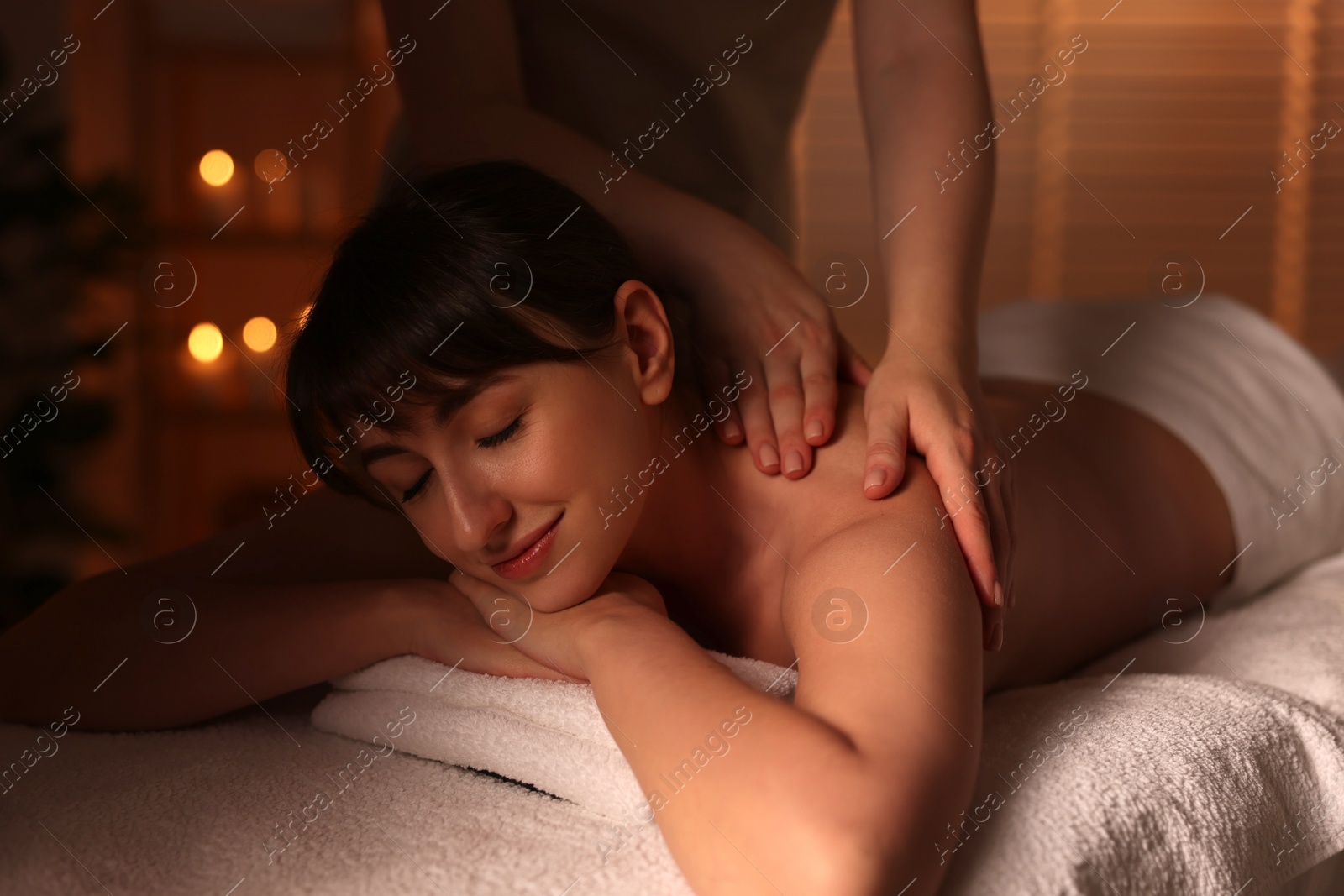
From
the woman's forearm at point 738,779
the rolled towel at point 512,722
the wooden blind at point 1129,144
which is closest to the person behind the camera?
the woman's forearm at point 738,779

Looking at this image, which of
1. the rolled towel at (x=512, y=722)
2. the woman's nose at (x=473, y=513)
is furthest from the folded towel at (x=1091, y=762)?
the woman's nose at (x=473, y=513)

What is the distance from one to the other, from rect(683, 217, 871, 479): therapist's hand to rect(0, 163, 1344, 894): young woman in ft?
0.07

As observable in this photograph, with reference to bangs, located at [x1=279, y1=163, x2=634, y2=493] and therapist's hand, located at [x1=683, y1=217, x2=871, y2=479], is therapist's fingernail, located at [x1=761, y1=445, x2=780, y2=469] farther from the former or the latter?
bangs, located at [x1=279, y1=163, x2=634, y2=493]

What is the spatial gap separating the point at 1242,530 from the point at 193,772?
1166 millimetres

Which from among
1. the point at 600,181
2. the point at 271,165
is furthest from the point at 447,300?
the point at 271,165

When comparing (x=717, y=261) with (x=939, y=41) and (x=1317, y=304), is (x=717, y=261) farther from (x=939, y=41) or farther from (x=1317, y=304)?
(x=1317, y=304)

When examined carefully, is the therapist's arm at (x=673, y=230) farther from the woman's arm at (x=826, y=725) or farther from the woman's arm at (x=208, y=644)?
the woman's arm at (x=208, y=644)

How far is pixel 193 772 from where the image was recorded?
2.21 ft

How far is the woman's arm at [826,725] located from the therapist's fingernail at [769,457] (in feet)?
0.41

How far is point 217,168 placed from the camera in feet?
7.56

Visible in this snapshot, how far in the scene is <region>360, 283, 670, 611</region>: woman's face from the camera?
2.30 ft

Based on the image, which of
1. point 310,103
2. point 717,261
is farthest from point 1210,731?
point 310,103

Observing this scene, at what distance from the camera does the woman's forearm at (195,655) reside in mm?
773

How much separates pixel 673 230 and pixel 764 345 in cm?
14
